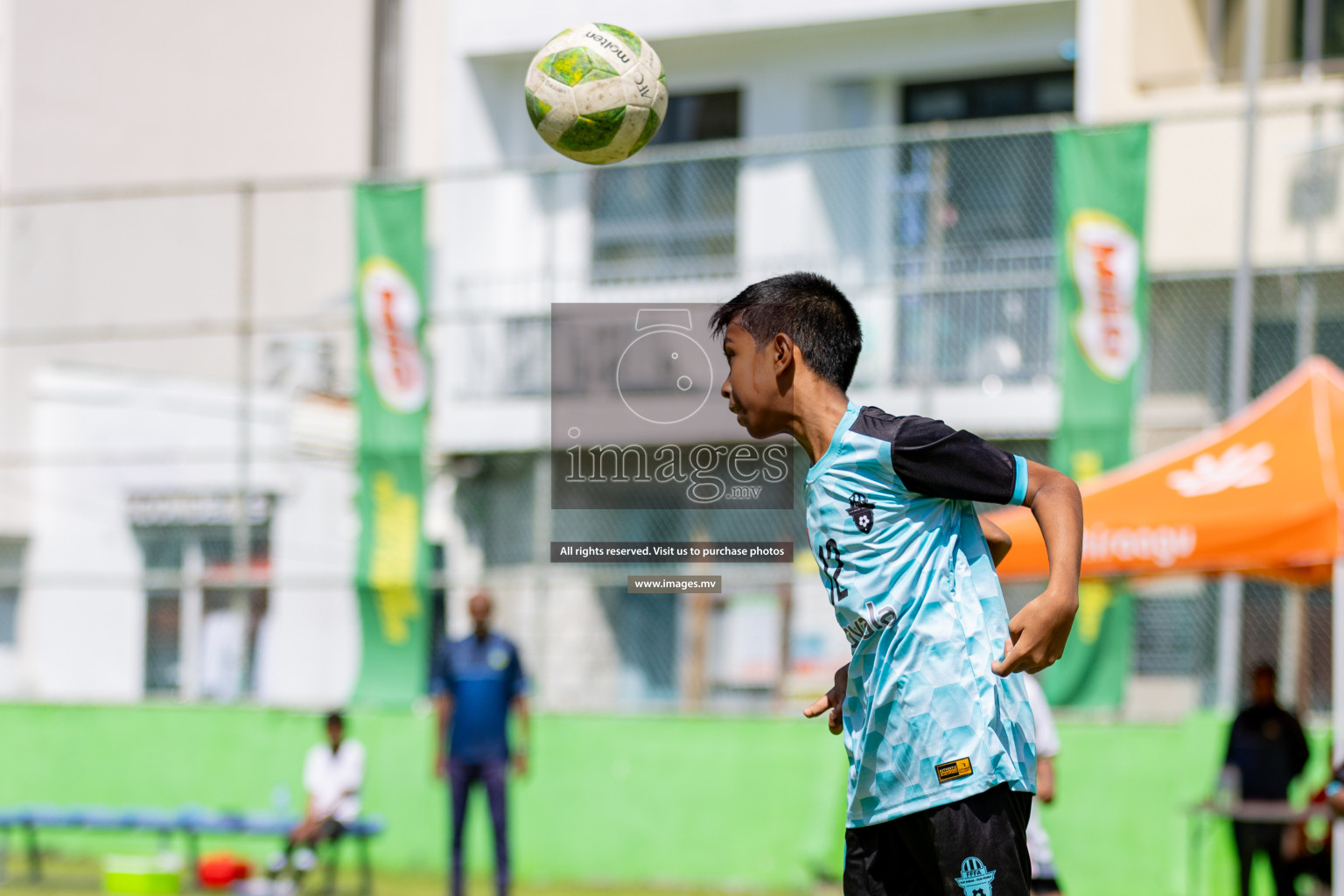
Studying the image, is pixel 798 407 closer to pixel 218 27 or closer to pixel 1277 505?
pixel 1277 505

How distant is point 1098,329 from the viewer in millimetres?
10555

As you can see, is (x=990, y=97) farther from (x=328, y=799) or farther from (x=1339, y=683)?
(x=328, y=799)

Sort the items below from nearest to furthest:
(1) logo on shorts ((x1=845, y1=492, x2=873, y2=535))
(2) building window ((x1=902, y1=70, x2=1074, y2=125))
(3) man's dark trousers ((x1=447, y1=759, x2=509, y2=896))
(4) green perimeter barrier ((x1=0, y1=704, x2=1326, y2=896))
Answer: (1) logo on shorts ((x1=845, y1=492, x2=873, y2=535)) → (3) man's dark trousers ((x1=447, y1=759, x2=509, y2=896)) → (4) green perimeter barrier ((x1=0, y1=704, x2=1326, y2=896)) → (2) building window ((x1=902, y1=70, x2=1074, y2=125))

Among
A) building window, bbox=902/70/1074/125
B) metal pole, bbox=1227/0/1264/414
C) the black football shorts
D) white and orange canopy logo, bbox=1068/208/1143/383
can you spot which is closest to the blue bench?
white and orange canopy logo, bbox=1068/208/1143/383

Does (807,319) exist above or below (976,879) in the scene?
above

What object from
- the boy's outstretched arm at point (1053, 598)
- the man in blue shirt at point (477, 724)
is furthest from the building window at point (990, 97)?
the boy's outstretched arm at point (1053, 598)

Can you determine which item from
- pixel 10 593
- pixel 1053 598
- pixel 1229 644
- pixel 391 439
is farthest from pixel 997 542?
→ pixel 10 593

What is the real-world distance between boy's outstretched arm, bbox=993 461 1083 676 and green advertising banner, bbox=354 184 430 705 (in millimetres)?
8904

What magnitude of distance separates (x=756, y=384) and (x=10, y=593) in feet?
49.6

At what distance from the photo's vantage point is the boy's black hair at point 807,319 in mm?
3590

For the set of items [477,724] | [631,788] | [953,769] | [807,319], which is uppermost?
[807,319]

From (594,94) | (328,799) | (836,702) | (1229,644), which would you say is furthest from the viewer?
(328,799)

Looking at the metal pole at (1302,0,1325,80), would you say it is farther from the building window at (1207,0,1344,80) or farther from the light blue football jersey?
the light blue football jersey

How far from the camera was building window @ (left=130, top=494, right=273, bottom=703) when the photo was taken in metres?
13.3
